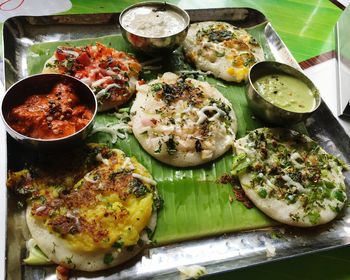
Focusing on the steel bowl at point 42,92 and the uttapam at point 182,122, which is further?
the uttapam at point 182,122

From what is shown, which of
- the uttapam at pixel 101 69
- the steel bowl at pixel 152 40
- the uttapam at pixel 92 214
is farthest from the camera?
the steel bowl at pixel 152 40

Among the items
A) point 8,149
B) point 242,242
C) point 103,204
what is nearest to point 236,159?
point 242,242

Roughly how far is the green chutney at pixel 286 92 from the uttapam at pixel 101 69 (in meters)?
1.59

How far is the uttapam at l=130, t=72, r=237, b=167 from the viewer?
393 cm

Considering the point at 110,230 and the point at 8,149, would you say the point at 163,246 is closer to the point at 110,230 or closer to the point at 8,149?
the point at 110,230

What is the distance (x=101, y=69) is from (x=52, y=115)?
3.58 ft

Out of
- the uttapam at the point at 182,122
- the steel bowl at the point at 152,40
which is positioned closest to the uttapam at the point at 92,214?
the uttapam at the point at 182,122

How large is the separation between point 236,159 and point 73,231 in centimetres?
182

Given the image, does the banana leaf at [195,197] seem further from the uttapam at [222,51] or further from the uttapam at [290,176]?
the uttapam at [222,51]

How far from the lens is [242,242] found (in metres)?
3.46

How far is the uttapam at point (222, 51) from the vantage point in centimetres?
491

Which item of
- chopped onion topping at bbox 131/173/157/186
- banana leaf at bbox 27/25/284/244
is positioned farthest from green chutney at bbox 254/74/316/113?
chopped onion topping at bbox 131/173/157/186

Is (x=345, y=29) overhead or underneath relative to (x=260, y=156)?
overhead

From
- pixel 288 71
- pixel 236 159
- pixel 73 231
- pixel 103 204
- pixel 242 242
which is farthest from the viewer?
pixel 288 71
